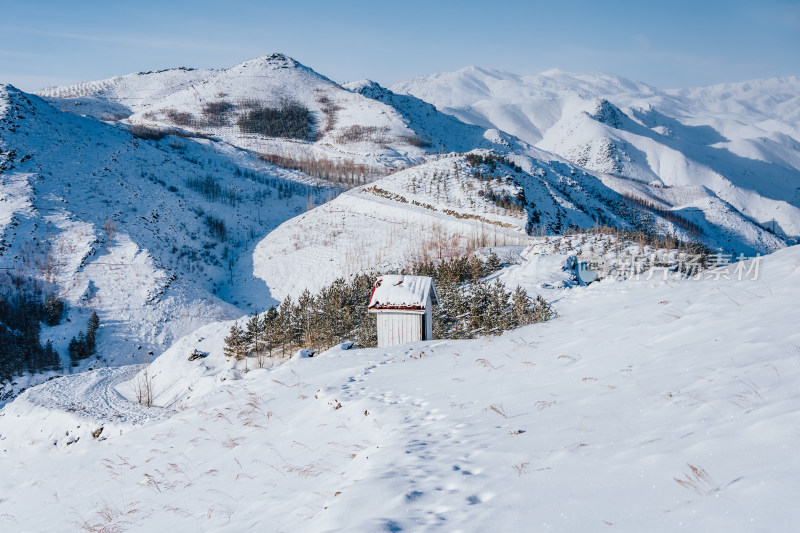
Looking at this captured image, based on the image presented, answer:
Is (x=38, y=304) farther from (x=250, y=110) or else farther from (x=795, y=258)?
(x=250, y=110)

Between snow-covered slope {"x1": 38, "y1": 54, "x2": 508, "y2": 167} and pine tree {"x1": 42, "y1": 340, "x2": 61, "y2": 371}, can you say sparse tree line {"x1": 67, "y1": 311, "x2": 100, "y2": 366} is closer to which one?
pine tree {"x1": 42, "y1": 340, "x2": 61, "y2": 371}

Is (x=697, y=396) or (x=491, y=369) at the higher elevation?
(x=697, y=396)

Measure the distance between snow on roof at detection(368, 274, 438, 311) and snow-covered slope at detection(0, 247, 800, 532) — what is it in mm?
2184

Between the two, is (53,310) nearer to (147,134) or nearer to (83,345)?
(83,345)

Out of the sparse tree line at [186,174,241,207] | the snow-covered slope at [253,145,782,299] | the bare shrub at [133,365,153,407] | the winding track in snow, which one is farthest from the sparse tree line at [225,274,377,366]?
the sparse tree line at [186,174,241,207]

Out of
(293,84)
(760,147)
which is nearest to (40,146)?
(293,84)

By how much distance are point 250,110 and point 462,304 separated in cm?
9323

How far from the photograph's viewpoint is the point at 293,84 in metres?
113

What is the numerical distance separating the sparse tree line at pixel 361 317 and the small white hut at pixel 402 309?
111 cm

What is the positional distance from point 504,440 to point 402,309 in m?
8.81

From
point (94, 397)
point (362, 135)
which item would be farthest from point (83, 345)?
point (362, 135)

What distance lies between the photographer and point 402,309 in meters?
13.6

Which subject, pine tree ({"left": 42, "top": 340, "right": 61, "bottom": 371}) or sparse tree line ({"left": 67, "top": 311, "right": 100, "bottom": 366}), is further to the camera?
sparse tree line ({"left": 67, "top": 311, "right": 100, "bottom": 366})

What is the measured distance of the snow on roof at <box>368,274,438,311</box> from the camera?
535 inches
